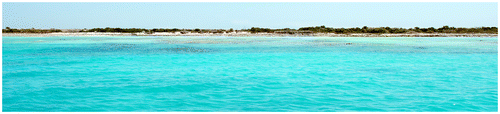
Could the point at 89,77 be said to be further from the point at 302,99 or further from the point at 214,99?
the point at 302,99

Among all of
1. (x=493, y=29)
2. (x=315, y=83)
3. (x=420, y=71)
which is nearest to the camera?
(x=315, y=83)

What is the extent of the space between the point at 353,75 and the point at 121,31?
60.6 meters

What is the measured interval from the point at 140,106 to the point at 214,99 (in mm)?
1581

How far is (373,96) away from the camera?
30.9ft

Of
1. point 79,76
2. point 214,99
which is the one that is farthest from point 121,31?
point 214,99

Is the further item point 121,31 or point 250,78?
point 121,31

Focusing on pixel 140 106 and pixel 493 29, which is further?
pixel 493 29

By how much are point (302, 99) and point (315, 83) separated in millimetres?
2316

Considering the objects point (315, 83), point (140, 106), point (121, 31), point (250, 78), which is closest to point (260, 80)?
point (250, 78)

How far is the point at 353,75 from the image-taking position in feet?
42.2

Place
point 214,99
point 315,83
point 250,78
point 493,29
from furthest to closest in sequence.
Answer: point 493,29 → point 250,78 → point 315,83 → point 214,99

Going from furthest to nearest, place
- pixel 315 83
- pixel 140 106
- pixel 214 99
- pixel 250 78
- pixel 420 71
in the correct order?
pixel 420 71
pixel 250 78
pixel 315 83
pixel 214 99
pixel 140 106

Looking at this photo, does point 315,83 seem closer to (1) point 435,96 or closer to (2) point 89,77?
(1) point 435,96

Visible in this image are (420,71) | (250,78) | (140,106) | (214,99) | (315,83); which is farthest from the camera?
(420,71)
